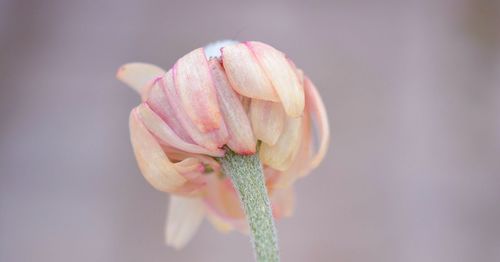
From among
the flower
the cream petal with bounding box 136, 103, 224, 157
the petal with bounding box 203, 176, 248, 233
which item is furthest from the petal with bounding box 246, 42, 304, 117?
the petal with bounding box 203, 176, 248, 233

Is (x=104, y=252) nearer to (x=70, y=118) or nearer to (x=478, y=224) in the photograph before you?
(x=70, y=118)

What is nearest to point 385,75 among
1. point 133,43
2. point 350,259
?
point 350,259

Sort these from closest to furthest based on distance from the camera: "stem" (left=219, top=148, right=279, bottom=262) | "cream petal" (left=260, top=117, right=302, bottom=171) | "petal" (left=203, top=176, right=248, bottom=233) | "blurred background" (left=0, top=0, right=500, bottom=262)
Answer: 1. "stem" (left=219, top=148, right=279, bottom=262)
2. "cream petal" (left=260, top=117, right=302, bottom=171)
3. "petal" (left=203, top=176, right=248, bottom=233)
4. "blurred background" (left=0, top=0, right=500, bottom=262)

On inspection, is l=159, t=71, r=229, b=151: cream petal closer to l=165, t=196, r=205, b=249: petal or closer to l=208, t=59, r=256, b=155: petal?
l=208, t=59, r=256, b=155: petal

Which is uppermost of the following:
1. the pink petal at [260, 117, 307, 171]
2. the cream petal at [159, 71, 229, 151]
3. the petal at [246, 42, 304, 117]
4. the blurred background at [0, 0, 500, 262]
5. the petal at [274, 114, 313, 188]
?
the petal at [246, 42, 304, 117]

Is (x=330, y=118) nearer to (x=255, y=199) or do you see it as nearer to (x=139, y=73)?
(x=139, y=73)

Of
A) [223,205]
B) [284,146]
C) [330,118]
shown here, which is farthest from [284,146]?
[330,118]
